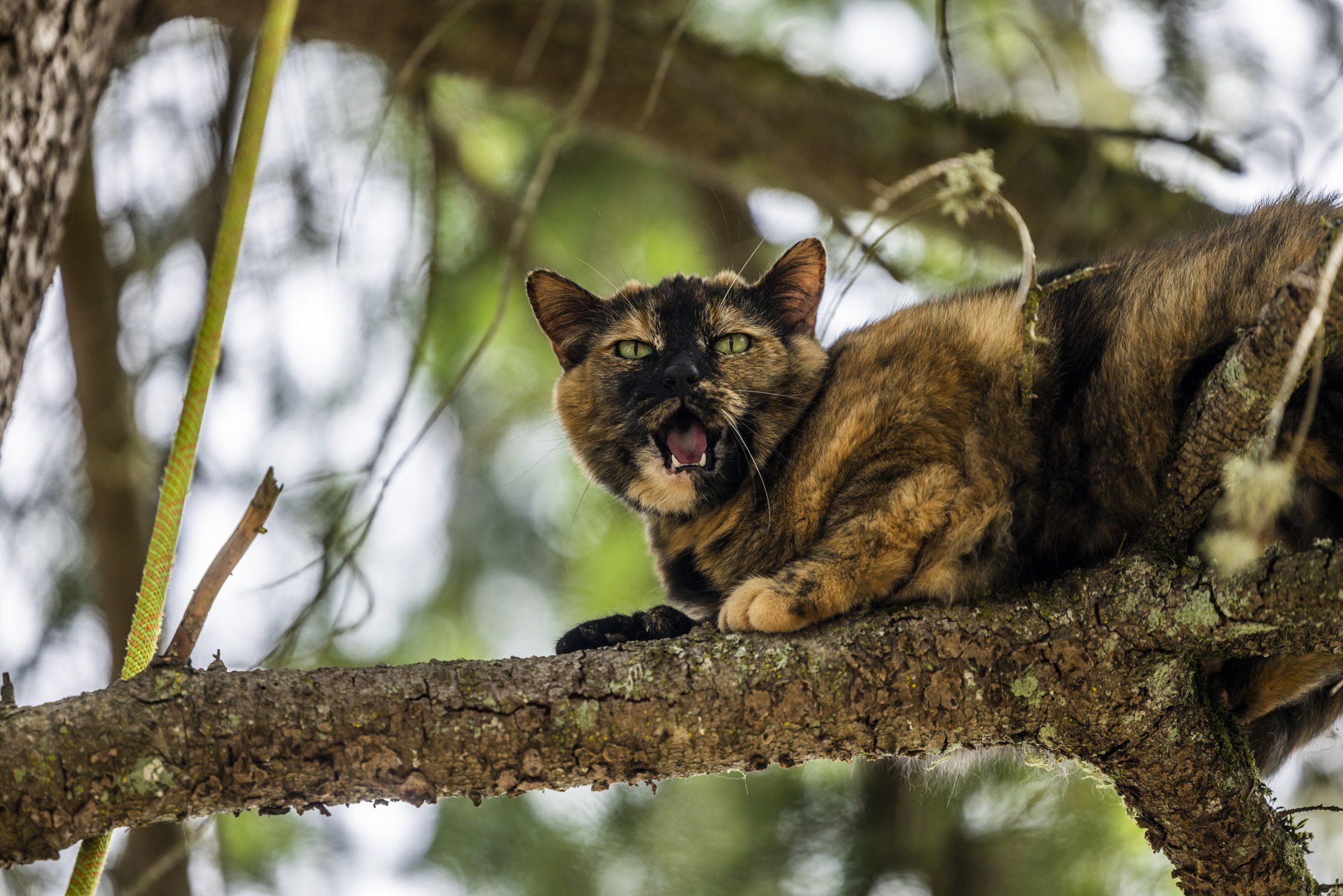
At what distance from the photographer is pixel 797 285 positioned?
3572 millimetres

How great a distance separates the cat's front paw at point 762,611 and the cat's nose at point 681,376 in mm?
725

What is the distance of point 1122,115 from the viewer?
5164 mm

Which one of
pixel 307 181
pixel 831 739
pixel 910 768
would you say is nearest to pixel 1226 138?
pixel 910 768

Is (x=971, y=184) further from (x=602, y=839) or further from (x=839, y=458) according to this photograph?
(x=602, y=839)

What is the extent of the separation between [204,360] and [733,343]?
1834mm

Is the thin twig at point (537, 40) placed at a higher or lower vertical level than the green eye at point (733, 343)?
higher

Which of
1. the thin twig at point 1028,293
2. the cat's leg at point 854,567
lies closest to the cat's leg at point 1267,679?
the cat's leg at point 854,567

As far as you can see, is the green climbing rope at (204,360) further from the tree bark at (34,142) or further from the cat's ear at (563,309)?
the cat's ear at (563,309)

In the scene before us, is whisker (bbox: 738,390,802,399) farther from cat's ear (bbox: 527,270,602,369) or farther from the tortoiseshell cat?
cat's ear (bbox: 527,270,602,369)

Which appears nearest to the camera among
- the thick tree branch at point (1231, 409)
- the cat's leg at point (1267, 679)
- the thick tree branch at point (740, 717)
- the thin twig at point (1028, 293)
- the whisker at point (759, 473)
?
the thick tree branch at point (1231, 409)

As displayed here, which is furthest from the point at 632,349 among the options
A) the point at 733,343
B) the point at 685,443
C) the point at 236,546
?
the point at 236,546

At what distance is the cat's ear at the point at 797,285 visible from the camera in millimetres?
3537

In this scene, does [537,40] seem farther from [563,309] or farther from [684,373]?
[684,373]

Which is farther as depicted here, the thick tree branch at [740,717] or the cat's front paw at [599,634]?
the cat's front paw at [599,634]
